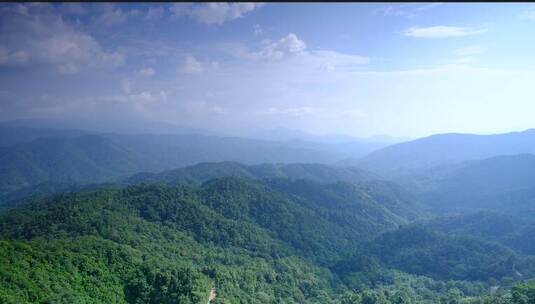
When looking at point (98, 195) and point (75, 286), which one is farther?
point (98, 195)

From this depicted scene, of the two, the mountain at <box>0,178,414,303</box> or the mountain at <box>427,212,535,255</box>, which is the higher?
the mountain at <box>0,178,414,303</box>

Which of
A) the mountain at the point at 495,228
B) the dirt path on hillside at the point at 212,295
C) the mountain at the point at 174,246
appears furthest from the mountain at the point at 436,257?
the dirt path on hillside at the point at 212,295

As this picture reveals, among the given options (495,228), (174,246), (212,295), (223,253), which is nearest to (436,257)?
(495,228)

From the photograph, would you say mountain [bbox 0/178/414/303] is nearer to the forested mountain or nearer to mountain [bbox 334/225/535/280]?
the forested mountain

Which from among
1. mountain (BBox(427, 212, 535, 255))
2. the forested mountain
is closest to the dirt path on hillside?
the forested mountain

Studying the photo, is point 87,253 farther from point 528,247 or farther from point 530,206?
point 530,206

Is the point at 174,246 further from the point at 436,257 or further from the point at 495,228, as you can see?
the point at 495,228

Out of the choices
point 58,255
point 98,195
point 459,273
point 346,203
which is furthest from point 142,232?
point 346,203

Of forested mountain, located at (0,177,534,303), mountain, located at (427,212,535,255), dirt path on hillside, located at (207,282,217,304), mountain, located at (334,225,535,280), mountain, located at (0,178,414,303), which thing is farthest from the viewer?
mountain, located at (427,212,535,255)
